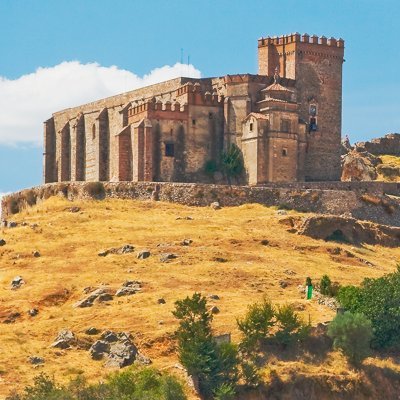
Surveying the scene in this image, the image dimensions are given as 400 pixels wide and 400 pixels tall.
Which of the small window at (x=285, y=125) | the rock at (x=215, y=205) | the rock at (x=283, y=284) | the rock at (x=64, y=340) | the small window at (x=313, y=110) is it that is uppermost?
the small window at (x=313, y=110)

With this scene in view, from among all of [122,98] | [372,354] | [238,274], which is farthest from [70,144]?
[372,354]

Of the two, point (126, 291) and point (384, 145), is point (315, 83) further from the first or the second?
point (126, 291)

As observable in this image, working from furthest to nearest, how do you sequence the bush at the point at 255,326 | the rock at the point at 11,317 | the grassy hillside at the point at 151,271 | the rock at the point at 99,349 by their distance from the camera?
the rock at the point at 11,317, the grassy hillside at the point at 151,271, the rock at the point at 99,349, the bush at the point at 255,326

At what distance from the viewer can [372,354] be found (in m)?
62.1

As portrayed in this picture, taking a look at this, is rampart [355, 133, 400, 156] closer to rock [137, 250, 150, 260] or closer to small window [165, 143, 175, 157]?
small window [165, 143, 175, 157]

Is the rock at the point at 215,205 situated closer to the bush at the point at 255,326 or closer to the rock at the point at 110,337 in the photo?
the bush at the point at 255,326

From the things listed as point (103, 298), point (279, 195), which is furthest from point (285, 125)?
point (103, 298)

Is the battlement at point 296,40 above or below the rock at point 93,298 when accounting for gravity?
above

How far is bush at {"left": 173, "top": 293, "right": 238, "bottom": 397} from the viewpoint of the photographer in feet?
183

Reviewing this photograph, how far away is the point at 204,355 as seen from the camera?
56.1 meters

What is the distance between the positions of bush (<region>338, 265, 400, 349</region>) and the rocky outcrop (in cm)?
1238

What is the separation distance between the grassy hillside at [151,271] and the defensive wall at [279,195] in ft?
3.18

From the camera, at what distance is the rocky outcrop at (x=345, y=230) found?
76500mm

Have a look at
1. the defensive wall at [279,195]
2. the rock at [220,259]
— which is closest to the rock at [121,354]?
the rock at [220,259]
